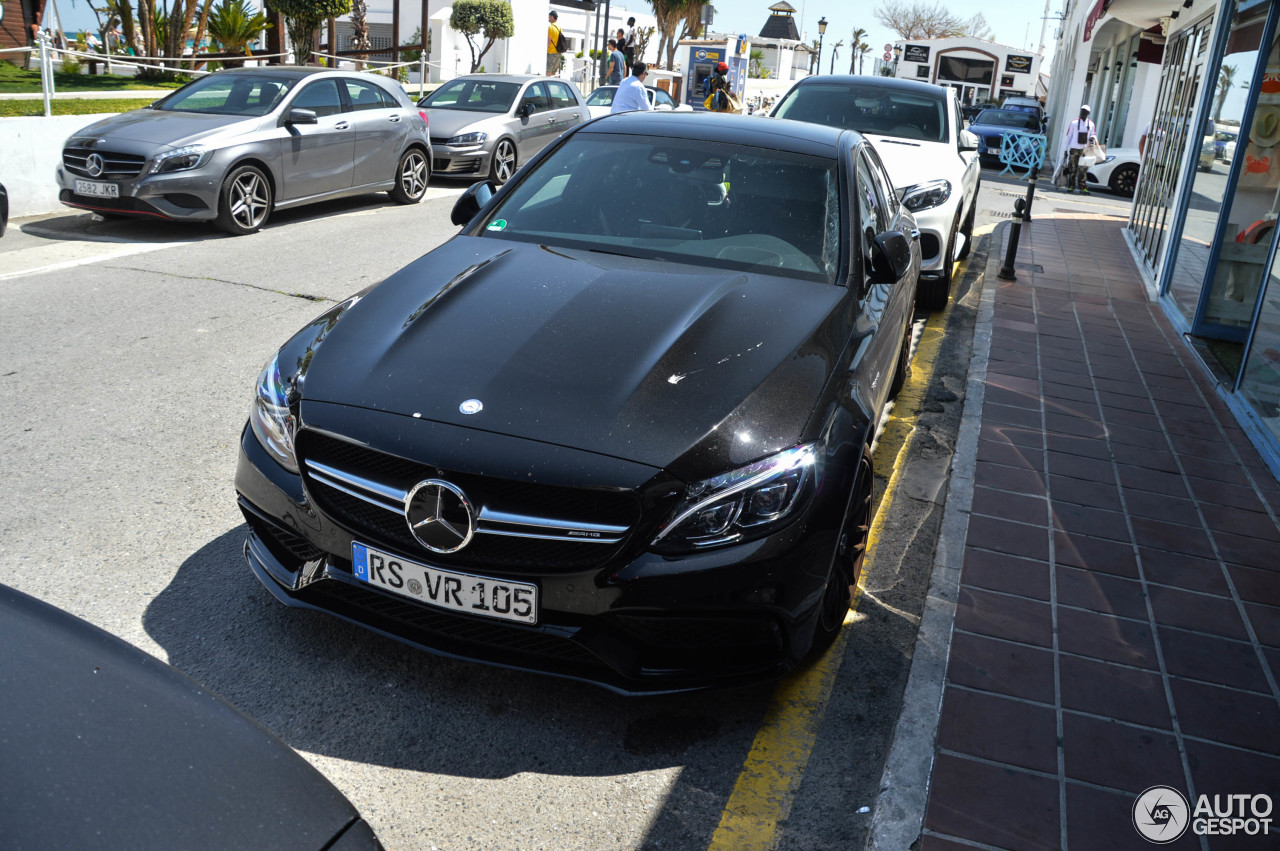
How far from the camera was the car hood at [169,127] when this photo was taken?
9.22m

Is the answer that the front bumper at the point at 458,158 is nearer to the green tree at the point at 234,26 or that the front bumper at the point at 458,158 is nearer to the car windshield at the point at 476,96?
the car windshield at the point at 476,96

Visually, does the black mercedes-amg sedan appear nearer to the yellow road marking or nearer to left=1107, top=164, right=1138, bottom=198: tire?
the yellow road marking

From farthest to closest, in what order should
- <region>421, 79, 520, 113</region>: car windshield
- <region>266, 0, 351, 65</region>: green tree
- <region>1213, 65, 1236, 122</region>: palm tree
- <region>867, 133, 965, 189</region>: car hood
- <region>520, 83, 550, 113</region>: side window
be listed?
<region>266, 0, 351, 65</region>: green tree, <region>520, 83, 550, 113</region>: side window, <region>421, 79, 520, 113</region>: car windshield, <region>1213, 65, 1236, 122</region>: palm tree, <region>867, 133, 965, 189</region>: car hood

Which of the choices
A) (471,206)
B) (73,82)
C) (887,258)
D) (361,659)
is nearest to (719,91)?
(73,82)

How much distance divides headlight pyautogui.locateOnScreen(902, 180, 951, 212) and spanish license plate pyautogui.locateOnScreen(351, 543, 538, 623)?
19.5ft

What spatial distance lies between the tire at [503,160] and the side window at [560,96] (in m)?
1.67

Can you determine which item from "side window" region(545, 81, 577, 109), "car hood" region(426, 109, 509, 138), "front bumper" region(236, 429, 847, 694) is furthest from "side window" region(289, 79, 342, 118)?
"front bumper" region(236, 429, 847, 694)

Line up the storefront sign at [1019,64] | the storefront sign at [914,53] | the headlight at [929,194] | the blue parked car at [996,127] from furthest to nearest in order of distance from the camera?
1. the storefront sign at [1019,64]
2. the storefront sign at [914,53]
3. the blue parked car at [996,127]
4. the headlight at [929,194]

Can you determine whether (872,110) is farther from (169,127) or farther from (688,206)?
(169,127)

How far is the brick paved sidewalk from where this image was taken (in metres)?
2.80

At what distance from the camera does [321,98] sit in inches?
427

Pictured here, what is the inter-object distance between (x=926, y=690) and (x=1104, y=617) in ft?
3.17

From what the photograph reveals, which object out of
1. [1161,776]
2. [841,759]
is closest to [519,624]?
[841,759]

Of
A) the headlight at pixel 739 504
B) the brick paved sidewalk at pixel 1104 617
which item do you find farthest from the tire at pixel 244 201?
the headlight at pixel 739 504
